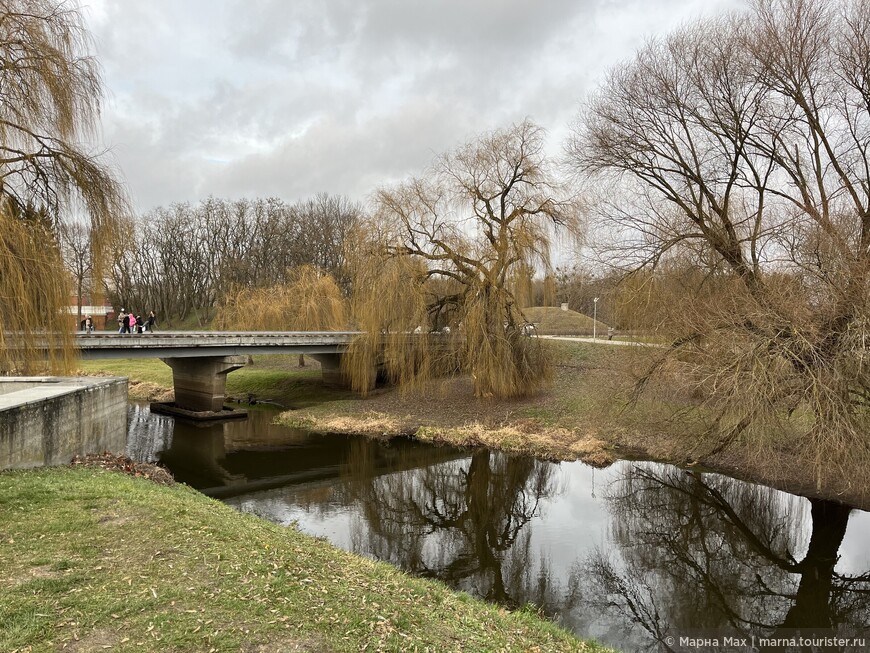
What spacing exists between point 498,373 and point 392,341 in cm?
422

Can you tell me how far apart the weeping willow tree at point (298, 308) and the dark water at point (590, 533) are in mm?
12972

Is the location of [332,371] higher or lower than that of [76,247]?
lower

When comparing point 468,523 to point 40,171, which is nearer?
point 40,171

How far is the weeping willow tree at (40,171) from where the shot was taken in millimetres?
9211

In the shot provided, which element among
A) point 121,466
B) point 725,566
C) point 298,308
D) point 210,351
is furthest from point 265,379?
point 725,566

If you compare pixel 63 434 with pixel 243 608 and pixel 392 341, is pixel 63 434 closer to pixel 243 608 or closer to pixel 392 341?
pixel 243 608

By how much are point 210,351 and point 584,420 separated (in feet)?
49.5

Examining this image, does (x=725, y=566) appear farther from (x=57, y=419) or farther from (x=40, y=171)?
(x=40, y=171)

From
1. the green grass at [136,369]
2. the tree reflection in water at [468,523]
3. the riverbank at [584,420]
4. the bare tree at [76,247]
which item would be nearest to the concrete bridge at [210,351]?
the riverbank at [584,420]

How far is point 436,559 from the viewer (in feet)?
31.6

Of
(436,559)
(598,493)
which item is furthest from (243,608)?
(598,493)

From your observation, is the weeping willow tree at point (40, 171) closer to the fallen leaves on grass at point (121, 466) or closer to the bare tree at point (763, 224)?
the fallen leaves on grass at point (121, 466)

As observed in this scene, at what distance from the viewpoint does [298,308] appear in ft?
101

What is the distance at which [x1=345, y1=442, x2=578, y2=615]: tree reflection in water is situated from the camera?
28.7 ft
